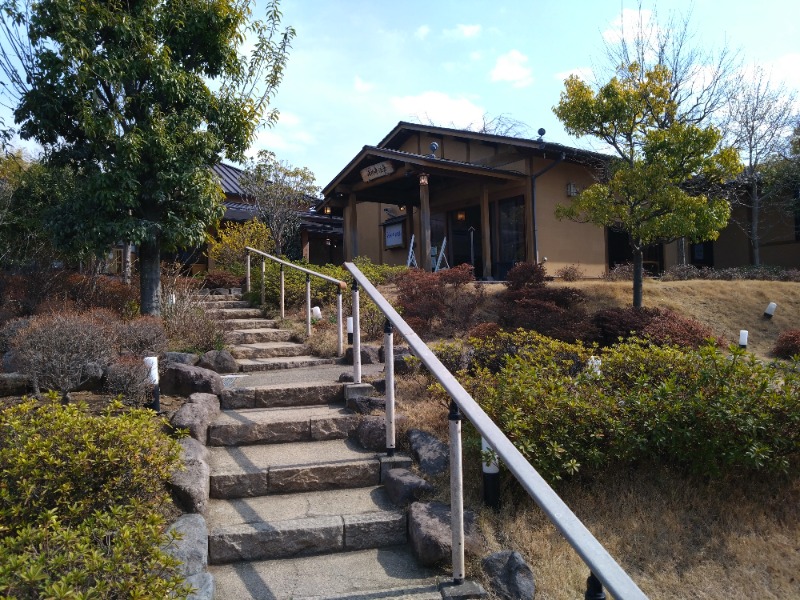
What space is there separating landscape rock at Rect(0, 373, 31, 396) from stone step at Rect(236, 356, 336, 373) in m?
2.02

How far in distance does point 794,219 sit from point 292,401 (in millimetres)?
17779

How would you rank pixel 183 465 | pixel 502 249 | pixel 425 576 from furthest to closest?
pixel 502 249 → pixel 183 465 → pixel 425 576

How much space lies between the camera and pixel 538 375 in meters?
4.34

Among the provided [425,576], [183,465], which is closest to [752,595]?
[425,576]

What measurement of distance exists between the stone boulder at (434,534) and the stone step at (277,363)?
3.45 m

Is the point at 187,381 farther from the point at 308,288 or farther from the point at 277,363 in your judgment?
the point at 308,288

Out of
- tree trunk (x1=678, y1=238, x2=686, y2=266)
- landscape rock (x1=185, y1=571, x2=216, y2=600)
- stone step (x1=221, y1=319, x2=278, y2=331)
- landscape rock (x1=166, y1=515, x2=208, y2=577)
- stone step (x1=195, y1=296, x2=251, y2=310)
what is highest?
tree trunk (x1=678, y1=238, x2=686, y2=266)

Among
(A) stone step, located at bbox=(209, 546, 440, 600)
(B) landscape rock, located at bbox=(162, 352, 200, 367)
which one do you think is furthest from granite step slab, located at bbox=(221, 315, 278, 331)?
(A) stone step, located at bbox=(209, 546, 440, 600)

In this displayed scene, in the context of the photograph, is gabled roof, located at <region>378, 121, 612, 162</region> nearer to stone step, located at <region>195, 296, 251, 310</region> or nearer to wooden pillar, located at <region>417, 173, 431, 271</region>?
wooden pillar, located at <region>417, 173, 431, 271</region>

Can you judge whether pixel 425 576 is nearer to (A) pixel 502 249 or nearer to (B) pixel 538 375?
(B) pixel 538 375

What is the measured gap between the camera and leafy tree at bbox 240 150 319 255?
51.6 ft

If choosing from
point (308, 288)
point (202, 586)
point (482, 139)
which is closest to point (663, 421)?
point (202, 586)

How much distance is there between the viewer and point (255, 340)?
7.62 metres

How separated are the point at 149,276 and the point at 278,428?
164 inches
